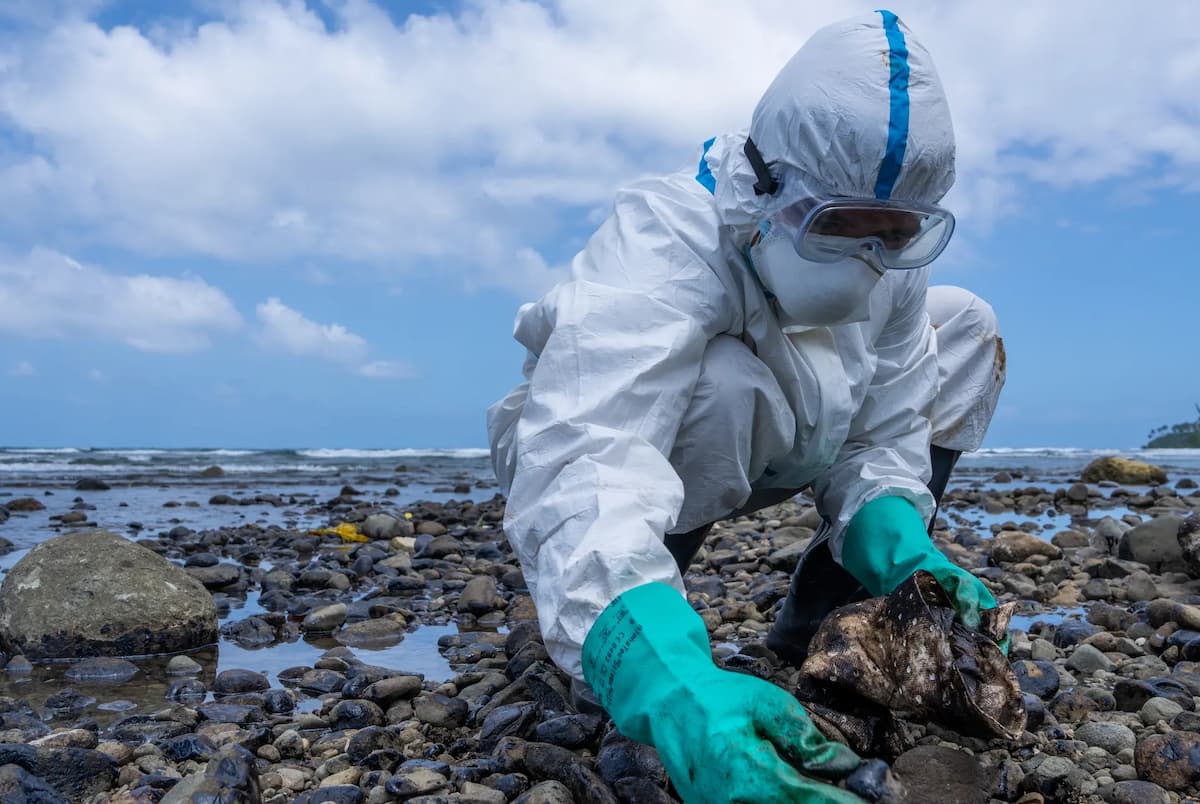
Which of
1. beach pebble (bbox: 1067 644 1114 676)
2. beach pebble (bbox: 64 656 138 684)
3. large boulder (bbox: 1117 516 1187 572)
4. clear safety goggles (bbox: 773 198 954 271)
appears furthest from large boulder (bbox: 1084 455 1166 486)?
beach pebble (bbox: 64 656 138 684)

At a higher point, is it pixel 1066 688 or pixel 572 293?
pixel 572 293

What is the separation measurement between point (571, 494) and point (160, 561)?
2332 millimetres

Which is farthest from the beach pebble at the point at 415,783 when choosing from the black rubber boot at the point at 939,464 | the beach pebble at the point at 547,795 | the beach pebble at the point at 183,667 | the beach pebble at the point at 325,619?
the black rubber boot at the point at 939,464

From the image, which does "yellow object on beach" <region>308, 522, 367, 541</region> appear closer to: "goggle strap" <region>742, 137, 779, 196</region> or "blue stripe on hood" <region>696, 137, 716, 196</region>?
"blue stripe on hood" <region>696, 137, 716, 196</region>

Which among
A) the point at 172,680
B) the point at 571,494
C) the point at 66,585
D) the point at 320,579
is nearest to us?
the point at 571,494

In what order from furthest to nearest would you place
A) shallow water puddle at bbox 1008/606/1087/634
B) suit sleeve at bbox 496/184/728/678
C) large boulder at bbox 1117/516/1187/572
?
1. large boulder at bbox 1117/516/1187/572
2. shallow water puddle at bbox 1008/606/1087/634
3. suit sleeve at bbox 496/184/728/678

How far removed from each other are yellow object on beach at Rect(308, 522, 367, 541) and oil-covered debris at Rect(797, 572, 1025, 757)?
4806 mm

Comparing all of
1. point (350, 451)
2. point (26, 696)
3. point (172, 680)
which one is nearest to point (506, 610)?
point (172, 680)

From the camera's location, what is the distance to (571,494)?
1729 mm

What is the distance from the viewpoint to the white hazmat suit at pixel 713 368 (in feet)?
5.69

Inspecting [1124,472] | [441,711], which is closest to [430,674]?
[441,711]

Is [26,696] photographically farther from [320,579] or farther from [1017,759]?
[1017,759]

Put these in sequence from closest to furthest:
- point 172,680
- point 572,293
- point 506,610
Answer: point 572,293 < point 172,680 < point 506,610

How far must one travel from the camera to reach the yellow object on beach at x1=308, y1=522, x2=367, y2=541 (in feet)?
20.9
